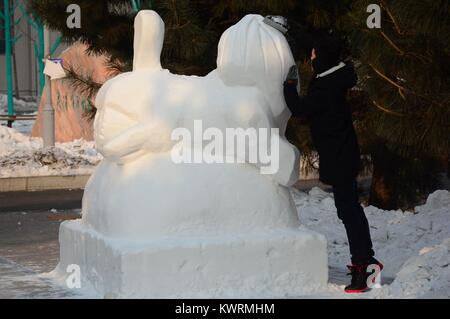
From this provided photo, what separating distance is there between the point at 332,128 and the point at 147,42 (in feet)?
4.31

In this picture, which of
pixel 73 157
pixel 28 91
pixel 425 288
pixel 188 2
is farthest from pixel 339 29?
pixel 28 91

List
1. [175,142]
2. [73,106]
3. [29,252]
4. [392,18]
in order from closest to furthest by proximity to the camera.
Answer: [175,142], [392,18], [29,252], [73,106]

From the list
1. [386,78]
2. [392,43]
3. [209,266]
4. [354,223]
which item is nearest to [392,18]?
[392,43]

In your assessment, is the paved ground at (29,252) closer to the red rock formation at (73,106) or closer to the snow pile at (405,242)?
the snow pile at (405,242)

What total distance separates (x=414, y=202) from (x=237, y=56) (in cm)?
599

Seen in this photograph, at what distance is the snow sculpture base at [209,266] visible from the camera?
5.89 m

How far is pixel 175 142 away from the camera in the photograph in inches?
245

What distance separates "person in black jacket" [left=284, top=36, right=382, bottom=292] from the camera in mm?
6148

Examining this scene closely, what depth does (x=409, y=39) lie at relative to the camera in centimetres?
856

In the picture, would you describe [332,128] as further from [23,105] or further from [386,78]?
[23,105]

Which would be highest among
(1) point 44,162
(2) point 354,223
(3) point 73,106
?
(2) point 354,223

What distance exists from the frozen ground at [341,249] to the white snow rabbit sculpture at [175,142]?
2.03 ft

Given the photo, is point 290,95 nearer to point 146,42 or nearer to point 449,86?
point 146,42

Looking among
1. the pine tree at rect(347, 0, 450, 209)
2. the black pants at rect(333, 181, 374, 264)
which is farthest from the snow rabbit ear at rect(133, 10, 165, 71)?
the pine tree at rect(347, 0, 450, 209)
